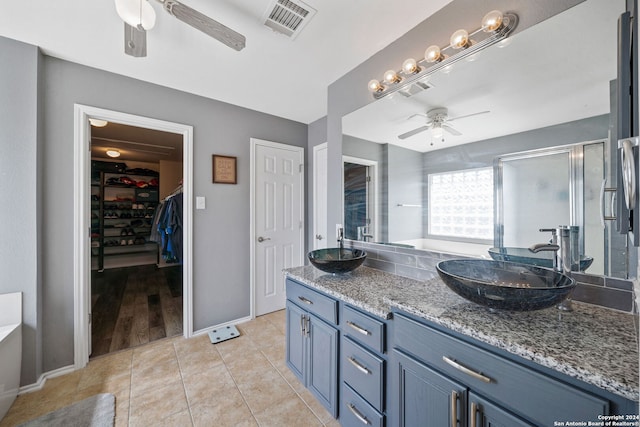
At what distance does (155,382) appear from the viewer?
180cm

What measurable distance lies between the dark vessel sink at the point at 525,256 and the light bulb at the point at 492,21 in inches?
44.1

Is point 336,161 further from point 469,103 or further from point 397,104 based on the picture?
point 469,103

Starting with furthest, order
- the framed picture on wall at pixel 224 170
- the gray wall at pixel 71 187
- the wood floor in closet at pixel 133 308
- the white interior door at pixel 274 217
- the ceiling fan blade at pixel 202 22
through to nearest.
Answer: the white interior door at pixel 274 217, the framed picture on wall at pixel 224 170, the wood floor in closet at pixel 133 308, the gray wall at pixel 71 187, the ceiling fan blade at pixel 202 22

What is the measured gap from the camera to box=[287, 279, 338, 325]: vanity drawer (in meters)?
1.39

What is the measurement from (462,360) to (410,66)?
63.4 inches

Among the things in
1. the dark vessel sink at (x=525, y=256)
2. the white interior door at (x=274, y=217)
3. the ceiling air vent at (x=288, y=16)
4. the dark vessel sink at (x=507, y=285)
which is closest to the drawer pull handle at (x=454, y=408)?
the dark vessel sink at (x=507, y=285)

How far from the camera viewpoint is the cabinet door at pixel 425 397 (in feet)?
2.84

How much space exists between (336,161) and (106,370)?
101 inches

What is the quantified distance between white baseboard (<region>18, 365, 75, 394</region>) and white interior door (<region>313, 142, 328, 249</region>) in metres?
2.47

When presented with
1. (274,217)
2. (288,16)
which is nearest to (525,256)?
(288,16)

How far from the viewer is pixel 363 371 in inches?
48.3

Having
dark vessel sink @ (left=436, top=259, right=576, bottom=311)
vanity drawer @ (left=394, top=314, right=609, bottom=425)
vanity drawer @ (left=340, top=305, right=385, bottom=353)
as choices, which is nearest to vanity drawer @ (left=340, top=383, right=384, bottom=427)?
vanity drawer @ (left=340, top=305, right=385, bottom=353)

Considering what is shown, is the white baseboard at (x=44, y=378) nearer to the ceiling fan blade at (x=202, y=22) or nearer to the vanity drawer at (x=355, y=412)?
the vanity drawer at (x=355, y=412)

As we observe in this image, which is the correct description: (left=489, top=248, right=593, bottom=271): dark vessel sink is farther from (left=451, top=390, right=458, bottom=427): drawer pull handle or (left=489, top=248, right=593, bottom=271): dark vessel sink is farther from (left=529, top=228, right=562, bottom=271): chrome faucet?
(left=451, top=390, right=458, bottom=427): drawer pull handle
